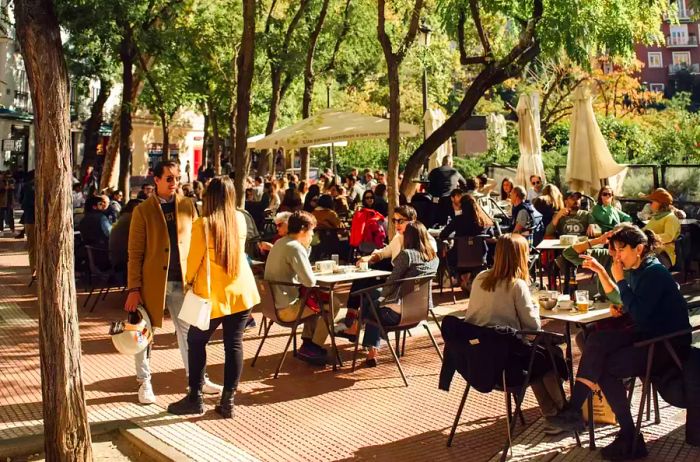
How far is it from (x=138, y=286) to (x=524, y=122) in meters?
13.3

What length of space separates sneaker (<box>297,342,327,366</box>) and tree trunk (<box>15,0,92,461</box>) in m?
3.36

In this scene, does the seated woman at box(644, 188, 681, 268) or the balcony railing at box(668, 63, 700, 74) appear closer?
the seated woman at box(644, 188, 681, 268)

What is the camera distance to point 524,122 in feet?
63.2

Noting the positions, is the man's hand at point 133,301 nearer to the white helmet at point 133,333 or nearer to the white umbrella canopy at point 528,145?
the white helmet at point 133,333

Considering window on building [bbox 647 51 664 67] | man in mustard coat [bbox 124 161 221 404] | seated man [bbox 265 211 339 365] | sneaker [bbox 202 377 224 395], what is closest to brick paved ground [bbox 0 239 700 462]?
sneaker [bbox 202 377 224 395]

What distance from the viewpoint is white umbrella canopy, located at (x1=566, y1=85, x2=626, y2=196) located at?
52.4 feet

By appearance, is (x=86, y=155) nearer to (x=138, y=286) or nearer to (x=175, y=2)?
(x=175, y=2)

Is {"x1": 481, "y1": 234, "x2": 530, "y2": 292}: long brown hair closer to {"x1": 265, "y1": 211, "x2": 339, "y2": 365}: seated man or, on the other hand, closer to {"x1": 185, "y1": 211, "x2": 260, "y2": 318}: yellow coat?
{"x1": 185, "y1": 211, "x2": 260, "y2": 318}: yellow coat

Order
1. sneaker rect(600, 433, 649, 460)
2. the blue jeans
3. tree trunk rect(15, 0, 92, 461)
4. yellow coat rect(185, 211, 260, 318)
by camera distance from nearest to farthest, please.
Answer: tree trunk rect(15, 0, 92, 461) < sneaker rect(600, 433, 649, 460) < yellow coat rect(185, 211, 260, 318) < the blue jeans

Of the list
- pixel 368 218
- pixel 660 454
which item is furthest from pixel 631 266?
pixel 368 218

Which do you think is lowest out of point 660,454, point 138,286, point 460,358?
point 660,454

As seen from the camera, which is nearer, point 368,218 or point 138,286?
point 138,286

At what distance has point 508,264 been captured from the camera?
264 inches

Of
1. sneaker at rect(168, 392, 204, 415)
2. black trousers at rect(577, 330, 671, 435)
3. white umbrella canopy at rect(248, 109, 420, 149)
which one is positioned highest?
white umbrella canopy at rect(248, 109, 420, 149)
